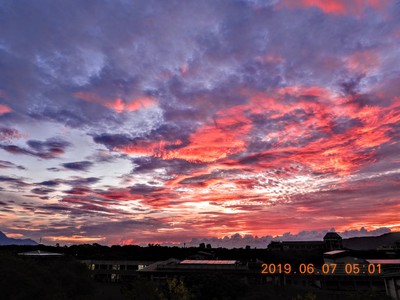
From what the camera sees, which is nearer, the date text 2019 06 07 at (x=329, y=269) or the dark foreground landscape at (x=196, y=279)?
the dark foreground landscape at (x=196, y=279)

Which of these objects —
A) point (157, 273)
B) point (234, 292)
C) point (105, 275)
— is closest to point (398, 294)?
point (234, 292)

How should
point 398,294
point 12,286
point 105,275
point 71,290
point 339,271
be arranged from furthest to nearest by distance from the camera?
point 105,275 → point 339,271 → point 398,294 → point 71,290 → point 12,286


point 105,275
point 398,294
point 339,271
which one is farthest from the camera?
point 105,275

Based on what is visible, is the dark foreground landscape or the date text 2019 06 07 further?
the date text 2019 06 07

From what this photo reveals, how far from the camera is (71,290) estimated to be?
65.9 metres

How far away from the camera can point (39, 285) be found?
1788 inches

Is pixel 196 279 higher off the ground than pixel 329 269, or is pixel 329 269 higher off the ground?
pixel 329 269

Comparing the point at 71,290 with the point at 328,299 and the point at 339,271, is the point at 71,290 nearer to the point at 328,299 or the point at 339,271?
the point at 328,299

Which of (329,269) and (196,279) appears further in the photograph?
(329,269)

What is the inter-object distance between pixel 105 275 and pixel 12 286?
96692 mm

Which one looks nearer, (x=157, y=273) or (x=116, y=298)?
(x=116, y=298)

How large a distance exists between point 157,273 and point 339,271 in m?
56.9

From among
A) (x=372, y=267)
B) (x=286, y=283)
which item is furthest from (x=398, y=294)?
(x=286, y=283)

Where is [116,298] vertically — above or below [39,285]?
below
